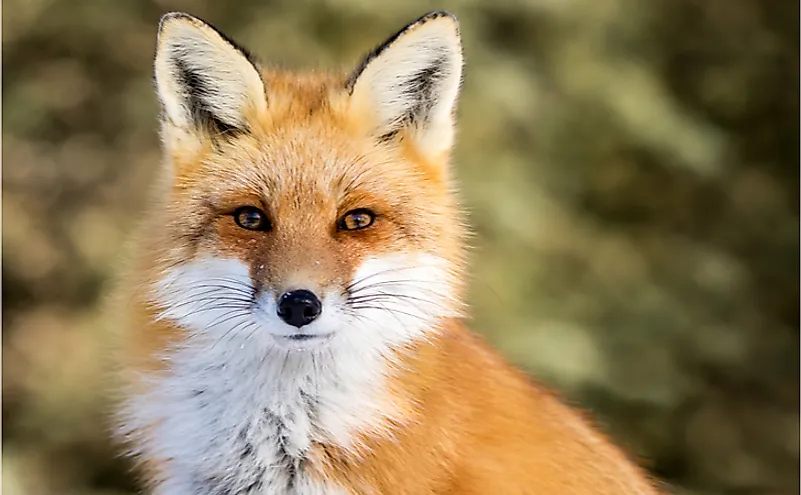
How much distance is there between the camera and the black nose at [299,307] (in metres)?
1.56

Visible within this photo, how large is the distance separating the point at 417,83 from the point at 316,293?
1.71ft

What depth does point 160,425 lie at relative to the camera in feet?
5.98

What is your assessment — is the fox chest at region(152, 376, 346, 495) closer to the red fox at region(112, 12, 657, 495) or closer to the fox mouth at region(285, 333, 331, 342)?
the red fox at region(112, 12, 657, 495)

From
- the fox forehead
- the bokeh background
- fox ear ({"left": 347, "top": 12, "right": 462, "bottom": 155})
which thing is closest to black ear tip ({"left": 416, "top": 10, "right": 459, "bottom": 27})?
fox ear ({"left": 347, "top": 12, "right": 462, "bottom": 155})

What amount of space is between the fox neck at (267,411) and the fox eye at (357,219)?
9.0 inches

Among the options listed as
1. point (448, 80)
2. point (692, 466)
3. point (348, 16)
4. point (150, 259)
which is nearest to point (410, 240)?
point (448, 80)

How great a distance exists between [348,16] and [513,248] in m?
1.29

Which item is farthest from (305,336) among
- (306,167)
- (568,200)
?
(568,200)

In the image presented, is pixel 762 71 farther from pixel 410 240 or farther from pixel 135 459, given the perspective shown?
pixel 135 459

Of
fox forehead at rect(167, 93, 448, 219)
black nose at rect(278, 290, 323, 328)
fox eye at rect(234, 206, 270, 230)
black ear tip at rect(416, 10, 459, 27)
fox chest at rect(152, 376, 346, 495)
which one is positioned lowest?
fox chest at rect(152, 376, 346, 495)

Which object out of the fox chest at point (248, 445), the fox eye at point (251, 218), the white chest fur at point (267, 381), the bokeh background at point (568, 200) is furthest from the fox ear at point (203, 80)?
the bokeh background at point (568, 200)

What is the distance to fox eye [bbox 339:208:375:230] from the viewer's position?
169 cm

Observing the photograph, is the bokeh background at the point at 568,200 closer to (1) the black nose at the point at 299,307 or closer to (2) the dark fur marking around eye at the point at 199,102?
(2) the dark fur marking around eye at the point at 199,102

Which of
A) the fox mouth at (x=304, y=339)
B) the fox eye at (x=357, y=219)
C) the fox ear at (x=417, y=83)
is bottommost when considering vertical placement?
the fox mouth at (x=304, y=339)
